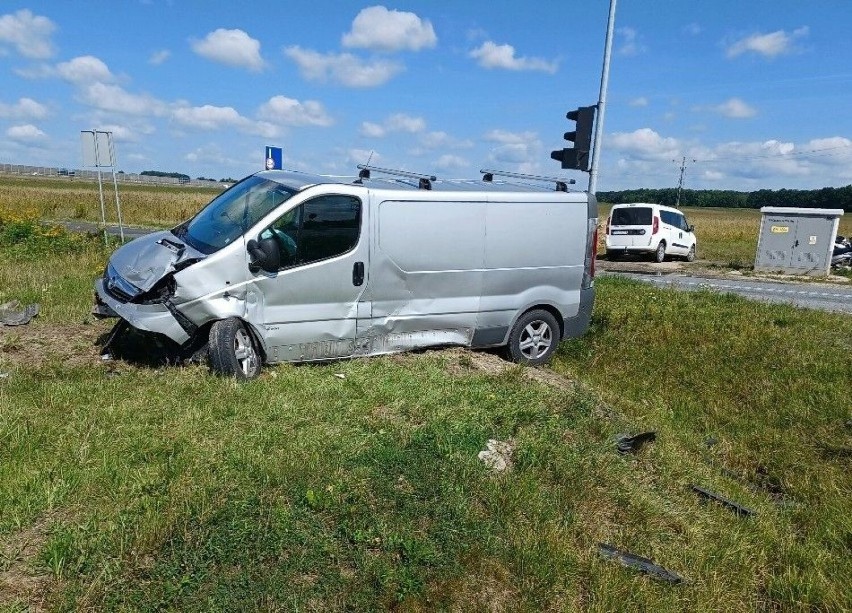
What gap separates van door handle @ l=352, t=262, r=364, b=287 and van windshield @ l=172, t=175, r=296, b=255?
0.90 metres

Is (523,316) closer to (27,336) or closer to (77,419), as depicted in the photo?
(77,419)

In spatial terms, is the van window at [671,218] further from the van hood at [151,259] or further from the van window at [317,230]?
the van hood at [151,259]

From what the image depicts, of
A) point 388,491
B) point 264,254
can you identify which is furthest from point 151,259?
point 388,491

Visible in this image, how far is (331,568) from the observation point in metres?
3.24

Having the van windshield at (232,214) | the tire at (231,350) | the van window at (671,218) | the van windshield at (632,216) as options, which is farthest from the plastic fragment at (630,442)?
the van window at (671,218)

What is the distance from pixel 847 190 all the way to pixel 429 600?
339ft

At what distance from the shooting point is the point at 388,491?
3.86 meters

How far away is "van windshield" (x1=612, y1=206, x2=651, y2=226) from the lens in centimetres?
2109

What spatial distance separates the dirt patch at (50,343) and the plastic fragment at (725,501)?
17.8ft

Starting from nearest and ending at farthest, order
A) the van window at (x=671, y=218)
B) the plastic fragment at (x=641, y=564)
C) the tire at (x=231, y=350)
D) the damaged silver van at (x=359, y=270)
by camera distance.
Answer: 1. the plastic fragment at (x=641, y=564)
2. the tire at (x=231, y=350)
3. the damaged silver van at (x=359, y=270)
4. the van window at (x=671, y=218)

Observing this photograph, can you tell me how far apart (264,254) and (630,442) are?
3526 millimetres

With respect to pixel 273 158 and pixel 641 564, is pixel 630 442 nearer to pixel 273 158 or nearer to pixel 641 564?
pixel 641 564

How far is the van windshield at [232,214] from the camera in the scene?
19.2 feet

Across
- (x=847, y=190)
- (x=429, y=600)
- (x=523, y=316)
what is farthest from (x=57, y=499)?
(x=847, y=190)
